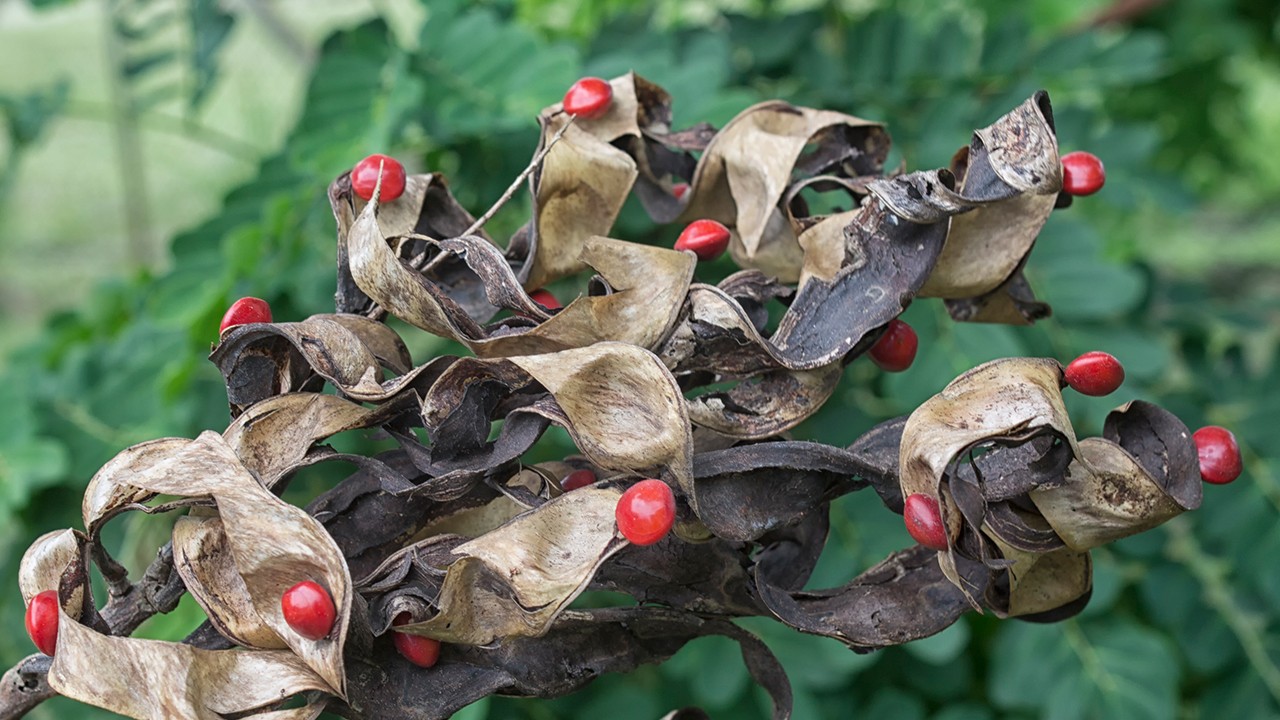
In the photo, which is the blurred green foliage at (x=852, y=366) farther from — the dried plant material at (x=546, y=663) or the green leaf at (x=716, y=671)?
the dried plant material at (x=546, y=663)

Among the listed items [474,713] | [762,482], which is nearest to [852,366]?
[474,713]

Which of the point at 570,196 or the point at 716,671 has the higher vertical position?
the point at 570,196

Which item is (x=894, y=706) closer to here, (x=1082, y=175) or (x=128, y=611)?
(x=1082, y=175)

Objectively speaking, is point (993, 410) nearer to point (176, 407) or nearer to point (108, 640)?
point (108, 640)

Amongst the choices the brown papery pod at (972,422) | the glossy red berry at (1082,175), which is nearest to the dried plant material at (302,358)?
the brown papery pod at (972,422)

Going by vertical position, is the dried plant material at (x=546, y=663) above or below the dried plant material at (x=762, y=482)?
below

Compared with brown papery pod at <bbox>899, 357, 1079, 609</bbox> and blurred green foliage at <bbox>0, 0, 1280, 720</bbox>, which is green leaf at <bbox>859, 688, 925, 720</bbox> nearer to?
blurred green foliage at <bbox>0, 0, 1280, 720</bbox>
